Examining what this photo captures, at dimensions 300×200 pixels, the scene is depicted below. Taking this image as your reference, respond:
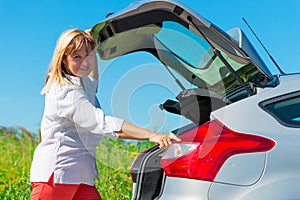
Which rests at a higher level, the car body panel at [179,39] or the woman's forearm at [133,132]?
the car body panel at [179,39]

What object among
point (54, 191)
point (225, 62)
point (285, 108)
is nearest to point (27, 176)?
point (54, 191)

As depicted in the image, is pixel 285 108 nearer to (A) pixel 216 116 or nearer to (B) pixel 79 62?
(A) pixel 216 116

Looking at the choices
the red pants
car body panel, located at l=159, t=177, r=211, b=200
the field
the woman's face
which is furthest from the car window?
the field

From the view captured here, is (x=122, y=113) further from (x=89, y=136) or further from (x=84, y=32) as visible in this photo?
(x=84, y=32)

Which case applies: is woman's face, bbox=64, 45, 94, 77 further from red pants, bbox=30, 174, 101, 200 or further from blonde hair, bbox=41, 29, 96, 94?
red pants, bbox=30, 174, 101, 200

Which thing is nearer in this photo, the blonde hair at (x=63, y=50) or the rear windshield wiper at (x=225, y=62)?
the rear windshield wiper at (x=225, y=62)

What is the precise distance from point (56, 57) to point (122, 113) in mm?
490

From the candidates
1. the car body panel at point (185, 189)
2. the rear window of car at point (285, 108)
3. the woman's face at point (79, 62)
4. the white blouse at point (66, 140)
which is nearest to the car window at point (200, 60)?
the rear window of car at point (285, 108)

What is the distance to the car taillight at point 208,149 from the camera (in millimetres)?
2727

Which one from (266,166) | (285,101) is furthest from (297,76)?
(266,166)

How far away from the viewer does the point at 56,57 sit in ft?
10.4

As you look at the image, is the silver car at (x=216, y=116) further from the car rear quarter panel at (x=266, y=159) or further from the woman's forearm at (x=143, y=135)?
the woman's forearm at (x=143, y=135)

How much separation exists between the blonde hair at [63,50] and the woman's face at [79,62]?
0.08 ft

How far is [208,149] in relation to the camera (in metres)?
2.79
